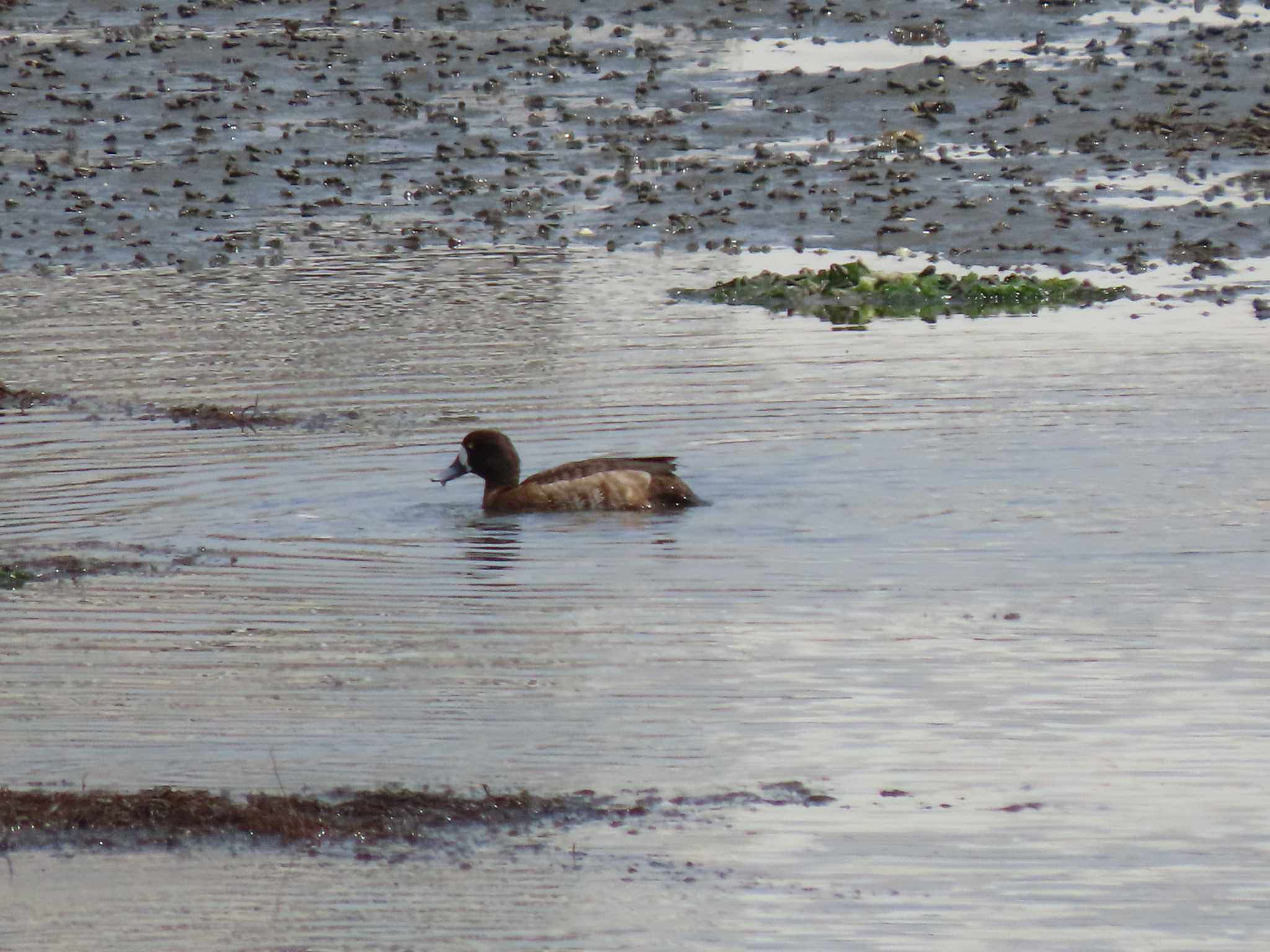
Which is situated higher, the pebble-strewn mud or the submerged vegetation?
the pebble-strewn mud

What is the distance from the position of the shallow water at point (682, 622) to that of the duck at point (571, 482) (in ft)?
0.42

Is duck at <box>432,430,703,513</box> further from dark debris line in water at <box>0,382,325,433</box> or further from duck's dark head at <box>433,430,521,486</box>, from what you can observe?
dark debris line in water at <box>0,382,325,433</box>

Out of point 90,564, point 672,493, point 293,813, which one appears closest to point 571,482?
point 672,493

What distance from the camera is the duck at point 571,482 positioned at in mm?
12188

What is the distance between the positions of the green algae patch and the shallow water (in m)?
0.48

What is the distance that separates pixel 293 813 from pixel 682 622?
279cm

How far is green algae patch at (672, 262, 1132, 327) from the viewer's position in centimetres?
1756

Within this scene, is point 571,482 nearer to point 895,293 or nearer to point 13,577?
point 13,577

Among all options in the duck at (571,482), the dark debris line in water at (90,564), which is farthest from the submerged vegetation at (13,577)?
the duck at (571,482)

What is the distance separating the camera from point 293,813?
7.36 metres

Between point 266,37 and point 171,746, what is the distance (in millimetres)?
20085

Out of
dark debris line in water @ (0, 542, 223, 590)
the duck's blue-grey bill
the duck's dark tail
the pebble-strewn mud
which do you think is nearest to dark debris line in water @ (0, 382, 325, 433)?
the duck's blue-grey bill

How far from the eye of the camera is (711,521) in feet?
39.1

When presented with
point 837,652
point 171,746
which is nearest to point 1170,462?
point 837,652
